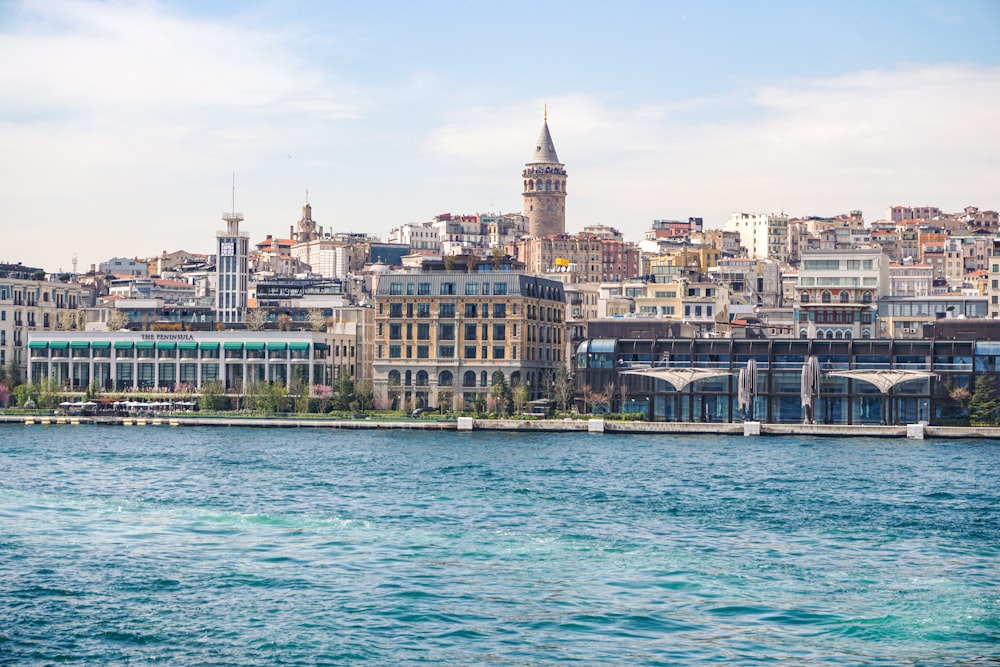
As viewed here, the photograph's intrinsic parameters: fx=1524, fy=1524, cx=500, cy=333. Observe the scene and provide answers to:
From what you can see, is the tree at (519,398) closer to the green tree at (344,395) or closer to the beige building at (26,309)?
the green tree at (344,395)

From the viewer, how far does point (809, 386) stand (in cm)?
11169

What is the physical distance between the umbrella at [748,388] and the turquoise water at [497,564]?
1245 inches

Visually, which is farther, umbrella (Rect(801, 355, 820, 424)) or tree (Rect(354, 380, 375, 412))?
tree (Rect(354, 380, 375, 412))

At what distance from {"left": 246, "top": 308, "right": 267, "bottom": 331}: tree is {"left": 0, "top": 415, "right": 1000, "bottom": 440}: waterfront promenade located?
24.4 metres

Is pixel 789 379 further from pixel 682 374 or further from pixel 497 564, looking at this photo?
pixel 497 564

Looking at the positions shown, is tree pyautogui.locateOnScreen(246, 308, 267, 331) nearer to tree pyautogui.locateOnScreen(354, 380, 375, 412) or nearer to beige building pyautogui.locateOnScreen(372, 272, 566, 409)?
beige building pyautogui.locateOnScreen(372, 272, 566, 409)

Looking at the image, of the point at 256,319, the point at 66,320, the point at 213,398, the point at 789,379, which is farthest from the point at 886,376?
the point at 66,320

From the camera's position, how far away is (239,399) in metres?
134

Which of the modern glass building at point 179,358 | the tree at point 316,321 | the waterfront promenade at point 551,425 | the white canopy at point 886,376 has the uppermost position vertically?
the tree at point 316,321

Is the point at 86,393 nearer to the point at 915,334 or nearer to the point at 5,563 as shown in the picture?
the point at 915,334

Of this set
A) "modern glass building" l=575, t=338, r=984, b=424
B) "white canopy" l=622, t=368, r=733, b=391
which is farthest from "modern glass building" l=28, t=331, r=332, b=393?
"white canopy" l=622, t=368, r=733, b=391

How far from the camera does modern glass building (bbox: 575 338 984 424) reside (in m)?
114

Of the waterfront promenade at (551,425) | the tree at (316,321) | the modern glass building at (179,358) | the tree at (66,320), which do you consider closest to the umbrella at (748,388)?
the waterfront promenade at (551,425)

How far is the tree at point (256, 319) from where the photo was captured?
483ft
